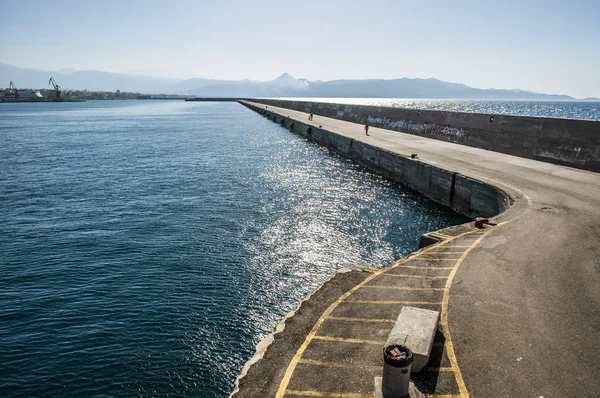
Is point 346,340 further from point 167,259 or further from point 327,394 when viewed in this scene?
point 167,259

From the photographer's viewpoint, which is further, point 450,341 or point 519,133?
point 519,133

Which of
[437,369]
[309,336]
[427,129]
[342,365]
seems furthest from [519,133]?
[342,365]

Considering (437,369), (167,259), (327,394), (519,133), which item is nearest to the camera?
(327,394)

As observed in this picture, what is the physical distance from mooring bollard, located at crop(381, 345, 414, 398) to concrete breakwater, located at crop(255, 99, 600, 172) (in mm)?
25565

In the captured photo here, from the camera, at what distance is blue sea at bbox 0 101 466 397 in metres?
11.3

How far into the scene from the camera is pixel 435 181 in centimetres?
2720

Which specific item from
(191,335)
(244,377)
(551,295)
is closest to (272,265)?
(191,335)

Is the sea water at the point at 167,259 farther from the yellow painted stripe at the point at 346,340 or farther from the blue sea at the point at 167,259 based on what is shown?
the yellow painted stripe at the point at 346,340

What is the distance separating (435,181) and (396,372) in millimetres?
22521

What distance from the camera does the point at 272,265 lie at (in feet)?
56.7

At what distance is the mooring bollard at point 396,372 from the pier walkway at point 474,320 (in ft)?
1.80

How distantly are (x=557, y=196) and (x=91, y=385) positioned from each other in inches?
864

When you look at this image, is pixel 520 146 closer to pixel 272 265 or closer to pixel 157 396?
pixel 272 265

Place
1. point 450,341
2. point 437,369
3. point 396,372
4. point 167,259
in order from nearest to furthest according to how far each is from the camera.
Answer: point 396,372, point 437,369, point 450,341, point 167,259
